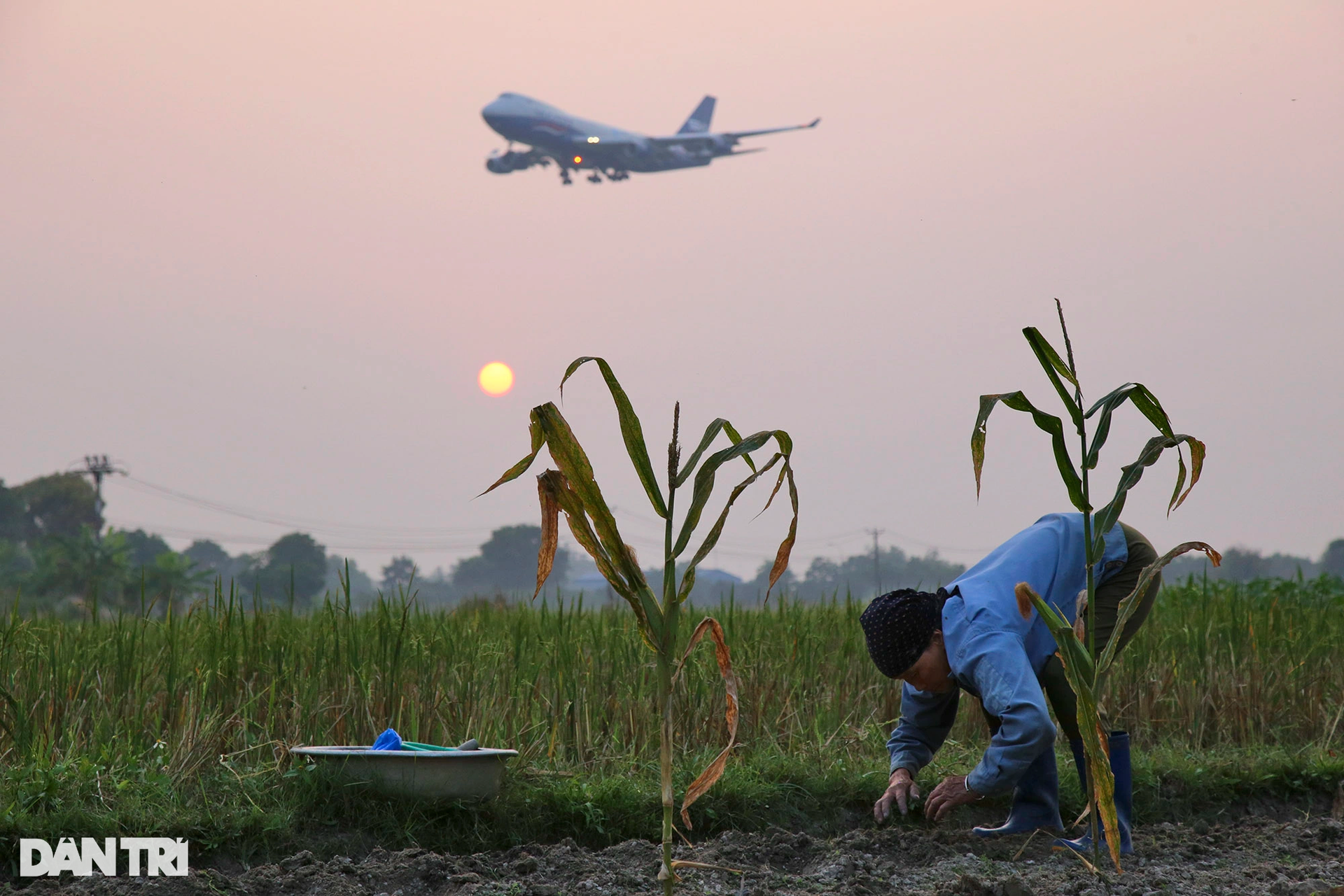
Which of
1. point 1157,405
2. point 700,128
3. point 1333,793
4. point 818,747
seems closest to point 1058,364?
point 1157,405

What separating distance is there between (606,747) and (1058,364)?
2.32 meters

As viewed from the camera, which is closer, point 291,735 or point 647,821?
point 647,821

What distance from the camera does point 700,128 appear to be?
75.4 m

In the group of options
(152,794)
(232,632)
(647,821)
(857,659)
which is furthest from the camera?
(857,659)

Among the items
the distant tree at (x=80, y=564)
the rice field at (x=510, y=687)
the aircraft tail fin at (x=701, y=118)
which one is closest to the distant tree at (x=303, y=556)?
the distant tree at (x=80, y=564)

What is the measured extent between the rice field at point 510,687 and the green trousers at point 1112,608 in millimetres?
1094

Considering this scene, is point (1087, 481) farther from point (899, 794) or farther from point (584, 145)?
point (584, 145)

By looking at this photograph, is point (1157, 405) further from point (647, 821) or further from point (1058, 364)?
point (647, 821)

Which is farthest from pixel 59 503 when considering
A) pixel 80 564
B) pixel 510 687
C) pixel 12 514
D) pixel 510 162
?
pixel 510 687

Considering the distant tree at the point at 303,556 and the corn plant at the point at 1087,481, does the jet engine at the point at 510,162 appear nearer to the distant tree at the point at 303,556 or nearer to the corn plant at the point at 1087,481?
the distant tree at the point at 303,556

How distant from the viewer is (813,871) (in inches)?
108

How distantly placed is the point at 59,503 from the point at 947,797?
63.5 meters

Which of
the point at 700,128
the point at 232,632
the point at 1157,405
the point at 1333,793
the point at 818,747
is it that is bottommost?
the point at 1333,793

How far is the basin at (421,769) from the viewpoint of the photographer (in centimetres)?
298
